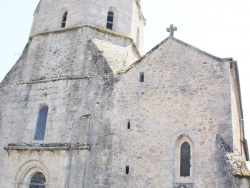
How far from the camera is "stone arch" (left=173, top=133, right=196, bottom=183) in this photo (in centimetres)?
1214

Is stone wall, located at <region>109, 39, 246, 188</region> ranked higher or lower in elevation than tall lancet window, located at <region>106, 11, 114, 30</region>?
lower

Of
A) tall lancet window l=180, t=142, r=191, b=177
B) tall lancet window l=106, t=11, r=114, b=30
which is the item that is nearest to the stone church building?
tall lancet window l=180, t=142, r=191, b=177

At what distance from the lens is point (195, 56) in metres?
13.7

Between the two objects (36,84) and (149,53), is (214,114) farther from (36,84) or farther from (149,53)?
(36,84)

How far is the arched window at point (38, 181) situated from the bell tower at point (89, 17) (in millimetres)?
6905

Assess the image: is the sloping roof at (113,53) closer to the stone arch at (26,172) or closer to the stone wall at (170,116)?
the stone wall at (170,116)

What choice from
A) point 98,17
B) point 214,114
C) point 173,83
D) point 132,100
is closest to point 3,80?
point 98,17

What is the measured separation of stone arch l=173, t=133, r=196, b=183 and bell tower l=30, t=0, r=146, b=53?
6.26 metres

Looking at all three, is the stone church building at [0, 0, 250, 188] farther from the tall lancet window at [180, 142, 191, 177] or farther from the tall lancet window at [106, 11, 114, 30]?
the tall lancet window at [106, 11, 114, 30]

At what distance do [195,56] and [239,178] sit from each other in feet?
16.8

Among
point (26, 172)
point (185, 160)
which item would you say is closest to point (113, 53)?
point (185, 160)

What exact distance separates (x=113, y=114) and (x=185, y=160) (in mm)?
3440

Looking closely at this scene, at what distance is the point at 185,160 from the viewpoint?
12469mm

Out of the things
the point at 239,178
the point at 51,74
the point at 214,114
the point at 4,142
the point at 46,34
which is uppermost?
the point at 46,34
